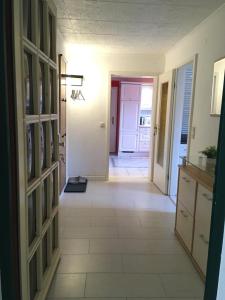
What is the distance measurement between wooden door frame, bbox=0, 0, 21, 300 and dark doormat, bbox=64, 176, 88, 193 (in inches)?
121

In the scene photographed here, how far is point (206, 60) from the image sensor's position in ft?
9.51

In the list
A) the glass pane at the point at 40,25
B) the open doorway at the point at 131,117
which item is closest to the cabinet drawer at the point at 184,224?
the glass pane at the point at 40,25

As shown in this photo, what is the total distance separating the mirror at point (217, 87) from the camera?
8.26 ft

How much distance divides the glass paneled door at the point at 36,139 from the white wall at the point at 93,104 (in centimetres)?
272

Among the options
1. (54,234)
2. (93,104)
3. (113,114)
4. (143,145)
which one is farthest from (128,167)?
(54,234)

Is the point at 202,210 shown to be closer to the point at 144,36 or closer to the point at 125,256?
the point at 125,256

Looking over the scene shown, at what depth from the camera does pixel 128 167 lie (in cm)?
624

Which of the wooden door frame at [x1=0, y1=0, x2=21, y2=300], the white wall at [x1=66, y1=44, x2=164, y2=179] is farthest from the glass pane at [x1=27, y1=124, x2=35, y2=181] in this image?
the white wall at [x1=66, y1=44, x2=164, y2=179]

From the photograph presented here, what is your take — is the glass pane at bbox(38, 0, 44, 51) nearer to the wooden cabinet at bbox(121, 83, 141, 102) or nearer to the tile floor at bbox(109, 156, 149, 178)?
the tile floor at bbox(109, 156, 149, 178)

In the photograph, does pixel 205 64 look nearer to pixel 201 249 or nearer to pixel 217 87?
pixel 217 87

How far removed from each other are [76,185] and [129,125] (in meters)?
3.37

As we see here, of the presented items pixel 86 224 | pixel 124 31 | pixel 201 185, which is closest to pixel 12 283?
pixel 201 185

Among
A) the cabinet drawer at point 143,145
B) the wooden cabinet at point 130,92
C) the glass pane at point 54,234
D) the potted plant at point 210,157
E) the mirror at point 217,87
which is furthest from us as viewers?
the cabinet drawer at point 143,145

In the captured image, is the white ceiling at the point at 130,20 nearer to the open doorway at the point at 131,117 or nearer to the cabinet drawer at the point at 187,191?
the cabinet drawer at the point at 187,191
